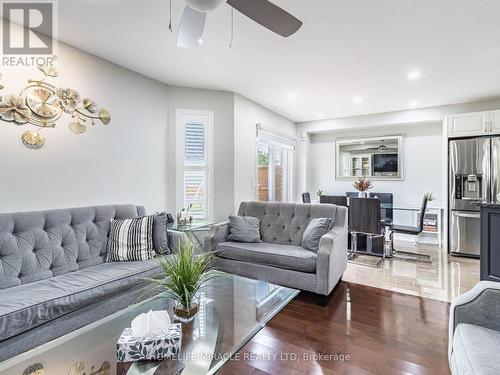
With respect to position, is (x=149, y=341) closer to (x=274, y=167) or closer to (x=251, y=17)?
(x=251, y=17)

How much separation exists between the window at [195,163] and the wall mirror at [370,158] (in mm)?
3371

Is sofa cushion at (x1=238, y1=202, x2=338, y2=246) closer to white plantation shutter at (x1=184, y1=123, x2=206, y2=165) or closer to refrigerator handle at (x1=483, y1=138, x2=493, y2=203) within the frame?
white plantation shutter at (x1=184, y1=123, x2=206, y2=165)

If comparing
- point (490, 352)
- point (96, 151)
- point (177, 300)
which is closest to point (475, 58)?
point (490, 352)

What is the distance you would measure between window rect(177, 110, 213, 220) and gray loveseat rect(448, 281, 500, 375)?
3.07 metres

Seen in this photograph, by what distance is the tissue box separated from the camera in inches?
44.7

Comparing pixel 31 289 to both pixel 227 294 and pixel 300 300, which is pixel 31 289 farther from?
pixel 300 300

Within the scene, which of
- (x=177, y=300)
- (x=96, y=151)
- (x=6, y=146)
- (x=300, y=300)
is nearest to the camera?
(x=177, y=300)

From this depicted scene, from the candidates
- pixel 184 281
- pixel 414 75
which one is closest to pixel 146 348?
pixel 184 281

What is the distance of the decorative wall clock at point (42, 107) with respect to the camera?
2.25 meters

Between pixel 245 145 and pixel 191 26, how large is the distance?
2.60 m

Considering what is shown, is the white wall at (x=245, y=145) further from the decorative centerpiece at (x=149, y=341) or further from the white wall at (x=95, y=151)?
the decorative centerpiece at (x=149, y=341)

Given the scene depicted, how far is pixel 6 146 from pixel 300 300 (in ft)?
9.89

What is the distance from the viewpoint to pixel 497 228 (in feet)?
7.84

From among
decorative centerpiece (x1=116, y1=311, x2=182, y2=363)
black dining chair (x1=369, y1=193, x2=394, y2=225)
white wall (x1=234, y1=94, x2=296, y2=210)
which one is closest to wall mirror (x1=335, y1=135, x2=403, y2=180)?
black dining chair (x1=369, y1=193, x2=394, y2=225)
